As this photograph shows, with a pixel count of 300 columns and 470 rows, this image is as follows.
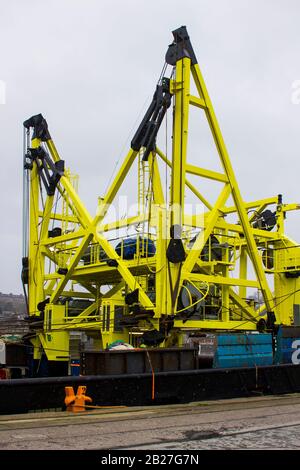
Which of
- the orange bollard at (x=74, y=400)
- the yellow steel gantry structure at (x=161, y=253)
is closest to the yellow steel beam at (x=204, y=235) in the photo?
the yellow steel gantry structure at (x=161, y=253)

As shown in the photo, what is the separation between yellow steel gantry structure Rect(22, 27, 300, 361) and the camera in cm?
1861

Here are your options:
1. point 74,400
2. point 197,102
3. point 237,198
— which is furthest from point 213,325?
point 74,400

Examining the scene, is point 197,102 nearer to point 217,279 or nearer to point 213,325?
point 217,279

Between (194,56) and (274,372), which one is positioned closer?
(274,372)

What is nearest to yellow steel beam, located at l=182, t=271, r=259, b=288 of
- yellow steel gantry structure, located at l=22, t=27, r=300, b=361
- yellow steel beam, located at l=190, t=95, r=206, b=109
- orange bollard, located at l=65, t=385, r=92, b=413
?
yellow steel gantry structure, located at l=22, t=27, r=300, b=361

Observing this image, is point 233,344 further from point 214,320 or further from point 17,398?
point 17,398

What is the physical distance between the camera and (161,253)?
18562 mm

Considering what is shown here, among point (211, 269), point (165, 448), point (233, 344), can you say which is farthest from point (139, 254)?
point (165, 448)

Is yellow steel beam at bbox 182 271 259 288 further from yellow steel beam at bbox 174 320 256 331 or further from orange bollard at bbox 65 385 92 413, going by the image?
orange bollard at bbox 65 385 92 413

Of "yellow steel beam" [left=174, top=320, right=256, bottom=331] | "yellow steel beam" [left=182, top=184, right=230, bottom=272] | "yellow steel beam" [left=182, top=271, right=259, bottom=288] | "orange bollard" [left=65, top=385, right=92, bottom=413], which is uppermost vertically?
"yellow steel beam" [left=182, top=184, right=230, bottom=272]

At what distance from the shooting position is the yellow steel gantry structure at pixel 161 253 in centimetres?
1861

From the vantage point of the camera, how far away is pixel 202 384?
48.0 feet

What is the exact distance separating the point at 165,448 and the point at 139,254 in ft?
44.5
